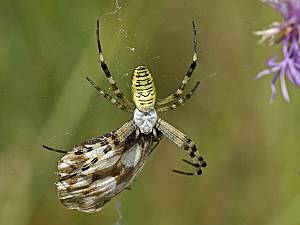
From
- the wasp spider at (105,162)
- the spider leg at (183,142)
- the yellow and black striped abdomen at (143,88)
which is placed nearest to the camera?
the yellow and black striped abdomen at (143,88)

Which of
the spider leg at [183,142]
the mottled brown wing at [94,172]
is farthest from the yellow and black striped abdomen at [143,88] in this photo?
the spider leg at [183,142]

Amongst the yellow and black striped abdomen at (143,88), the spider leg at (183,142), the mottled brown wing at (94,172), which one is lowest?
the mottled brown wing at (94,172)

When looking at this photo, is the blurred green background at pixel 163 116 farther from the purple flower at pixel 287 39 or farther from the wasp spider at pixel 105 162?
the purple flower at pixel 287 39

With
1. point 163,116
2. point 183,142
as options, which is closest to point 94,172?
point 183,142

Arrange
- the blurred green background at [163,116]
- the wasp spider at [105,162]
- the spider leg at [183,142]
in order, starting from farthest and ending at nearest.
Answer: the blurred green background at [163,116] < the spider leg at [183,142] < the wasp spider at [105,162]

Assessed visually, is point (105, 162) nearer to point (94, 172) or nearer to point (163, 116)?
point (94, 172)

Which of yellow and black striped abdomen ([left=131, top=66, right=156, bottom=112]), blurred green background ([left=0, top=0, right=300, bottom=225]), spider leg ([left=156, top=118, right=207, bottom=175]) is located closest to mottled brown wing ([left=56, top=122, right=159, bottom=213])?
yellow and black striped abdomen ([left=131, top=66, right=156, bottom=112])

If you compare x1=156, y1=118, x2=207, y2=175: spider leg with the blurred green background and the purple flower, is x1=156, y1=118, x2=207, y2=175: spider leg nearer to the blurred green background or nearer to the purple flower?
the blurred green background
